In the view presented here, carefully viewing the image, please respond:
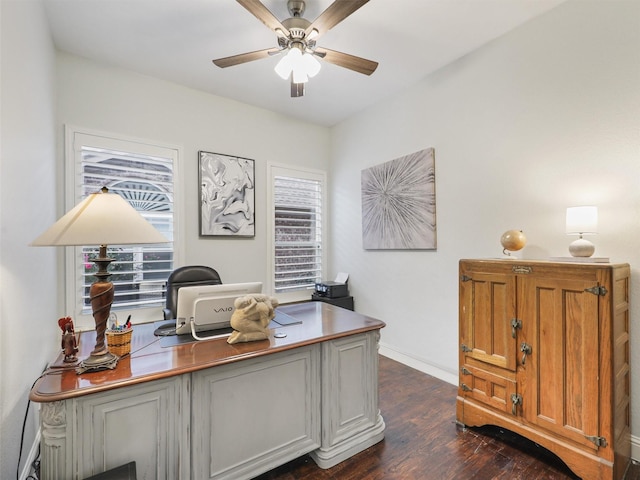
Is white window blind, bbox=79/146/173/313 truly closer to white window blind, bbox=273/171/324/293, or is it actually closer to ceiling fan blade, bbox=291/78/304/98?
white window blind, bbox=273/171/324/293

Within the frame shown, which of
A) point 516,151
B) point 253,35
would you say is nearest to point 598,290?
point 516,151

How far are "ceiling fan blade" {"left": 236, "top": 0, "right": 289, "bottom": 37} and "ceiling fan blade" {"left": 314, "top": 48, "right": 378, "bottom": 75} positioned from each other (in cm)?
29

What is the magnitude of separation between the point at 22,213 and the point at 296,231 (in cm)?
284

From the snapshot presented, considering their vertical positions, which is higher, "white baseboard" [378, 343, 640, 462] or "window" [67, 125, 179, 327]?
"window" [67, 125, 179, 327]

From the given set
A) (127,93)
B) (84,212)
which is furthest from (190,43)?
(84,212)

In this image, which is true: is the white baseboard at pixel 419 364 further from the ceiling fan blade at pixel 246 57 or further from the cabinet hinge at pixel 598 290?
the ceiling fan blade at pixel 246 57

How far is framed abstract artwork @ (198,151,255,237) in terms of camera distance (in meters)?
3.37

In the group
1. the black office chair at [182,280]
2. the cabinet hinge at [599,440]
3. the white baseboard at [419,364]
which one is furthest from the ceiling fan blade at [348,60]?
the white baseboard at [419,364]

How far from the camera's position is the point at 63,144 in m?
2.68

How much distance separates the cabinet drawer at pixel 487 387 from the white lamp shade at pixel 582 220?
1.07 meters

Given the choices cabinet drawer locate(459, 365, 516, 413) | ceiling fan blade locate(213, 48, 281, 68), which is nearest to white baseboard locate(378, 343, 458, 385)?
cabinet drawer locate(459, 365, 516, 413)

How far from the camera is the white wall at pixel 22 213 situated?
4.47ft

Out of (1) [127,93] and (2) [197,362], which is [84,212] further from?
(1) [127,93]

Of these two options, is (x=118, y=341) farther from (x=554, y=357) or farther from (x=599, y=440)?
(x=599, y=440)
